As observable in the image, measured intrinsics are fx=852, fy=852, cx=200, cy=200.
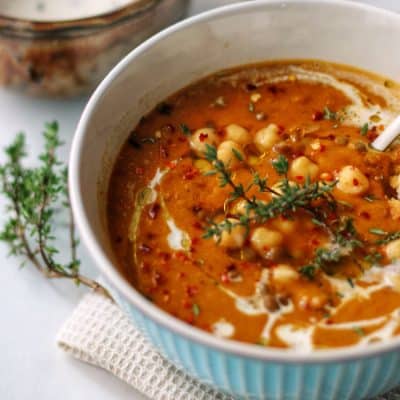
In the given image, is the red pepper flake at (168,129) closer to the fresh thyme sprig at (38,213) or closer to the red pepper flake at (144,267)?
the fresh thyme sprig at (38,213)

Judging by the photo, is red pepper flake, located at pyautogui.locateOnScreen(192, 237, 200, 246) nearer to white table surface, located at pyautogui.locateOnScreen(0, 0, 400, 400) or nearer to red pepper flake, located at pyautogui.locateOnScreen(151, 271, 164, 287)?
red pepper flake, located at pyautogui.locateOnScreen(151, 271, 164, 287)

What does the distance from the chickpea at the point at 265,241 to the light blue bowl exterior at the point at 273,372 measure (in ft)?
1.17

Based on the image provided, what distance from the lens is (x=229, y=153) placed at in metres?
2.46

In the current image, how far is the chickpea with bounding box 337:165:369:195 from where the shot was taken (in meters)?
2.35

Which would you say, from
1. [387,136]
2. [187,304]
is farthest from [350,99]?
[187,304]

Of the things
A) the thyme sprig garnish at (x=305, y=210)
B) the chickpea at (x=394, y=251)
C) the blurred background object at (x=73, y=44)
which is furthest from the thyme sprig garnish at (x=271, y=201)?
the blurred background object at (x=73, y=44)

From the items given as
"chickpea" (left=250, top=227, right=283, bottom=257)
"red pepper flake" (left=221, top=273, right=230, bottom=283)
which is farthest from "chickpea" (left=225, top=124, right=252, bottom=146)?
"red pepper flake" (left=221, top=273, right=230, bottom=283)

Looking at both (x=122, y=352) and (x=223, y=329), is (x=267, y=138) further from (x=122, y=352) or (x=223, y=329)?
(x=122, y=352)

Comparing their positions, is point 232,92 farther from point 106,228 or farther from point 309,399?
point 309,399

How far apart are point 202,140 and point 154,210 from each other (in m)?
0.28

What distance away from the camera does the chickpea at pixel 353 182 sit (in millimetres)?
2354

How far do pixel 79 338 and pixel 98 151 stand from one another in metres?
0.56

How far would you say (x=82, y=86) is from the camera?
317cm

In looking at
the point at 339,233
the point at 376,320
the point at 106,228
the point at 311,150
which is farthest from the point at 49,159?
the point at 376,320
